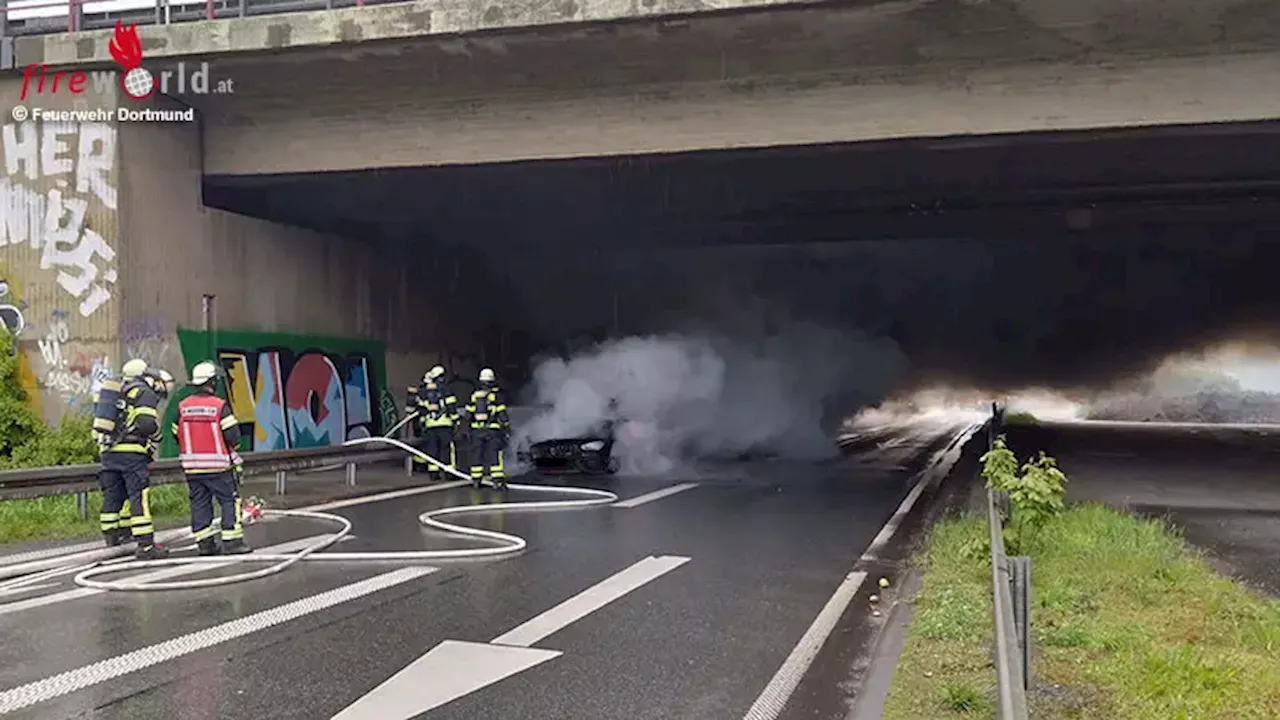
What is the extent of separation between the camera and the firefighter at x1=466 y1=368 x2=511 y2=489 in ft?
53.0


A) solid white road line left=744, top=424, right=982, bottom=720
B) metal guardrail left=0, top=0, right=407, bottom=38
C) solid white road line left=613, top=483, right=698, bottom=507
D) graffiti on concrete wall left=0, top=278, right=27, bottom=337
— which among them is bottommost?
solid white road line left=744, top=424, right=982, bottom=720

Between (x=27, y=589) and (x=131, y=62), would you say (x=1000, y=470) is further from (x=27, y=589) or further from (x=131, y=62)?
(x=131, y=62)

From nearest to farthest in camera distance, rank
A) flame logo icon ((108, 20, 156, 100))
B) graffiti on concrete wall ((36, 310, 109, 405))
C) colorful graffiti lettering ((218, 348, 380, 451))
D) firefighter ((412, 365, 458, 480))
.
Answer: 1. flame logo icon ((108, 20, 156, 100))
2. graffiti on concrete wall ((36, 310, 109, 405))
3. colorful graffiti lettering ((218, 348, 380, 451))
4. firefighter ((412, 365, 458, 480))

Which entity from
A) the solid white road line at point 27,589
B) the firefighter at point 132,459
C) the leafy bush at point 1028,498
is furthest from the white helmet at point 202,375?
the leafy bush at point 1028,498

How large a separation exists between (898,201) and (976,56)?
5.72m

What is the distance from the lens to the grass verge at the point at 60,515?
10.9 meters

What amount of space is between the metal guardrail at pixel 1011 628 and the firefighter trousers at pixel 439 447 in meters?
11.8

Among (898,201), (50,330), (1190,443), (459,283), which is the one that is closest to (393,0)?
(50,330)

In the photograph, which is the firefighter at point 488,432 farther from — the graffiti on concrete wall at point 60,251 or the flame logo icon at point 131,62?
the flame logo icon at point 131,62

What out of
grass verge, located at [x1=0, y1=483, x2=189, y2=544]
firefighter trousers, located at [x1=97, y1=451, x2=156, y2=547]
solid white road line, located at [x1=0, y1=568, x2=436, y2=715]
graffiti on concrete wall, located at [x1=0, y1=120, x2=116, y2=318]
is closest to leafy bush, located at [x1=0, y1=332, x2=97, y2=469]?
graffiti on concrete wall, located at [x1=0, y1=120, x2=116, y2=318]

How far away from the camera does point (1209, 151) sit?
52.0 feet

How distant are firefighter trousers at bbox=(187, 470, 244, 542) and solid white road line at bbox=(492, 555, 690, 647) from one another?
143 inches

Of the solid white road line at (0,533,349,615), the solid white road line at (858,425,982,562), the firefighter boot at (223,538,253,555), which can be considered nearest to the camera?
the solid white road line at (0,533,349,615)

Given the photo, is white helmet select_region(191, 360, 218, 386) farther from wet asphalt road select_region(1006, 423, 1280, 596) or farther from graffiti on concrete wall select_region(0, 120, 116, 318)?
wet asphalt road select_region(1006, 423, 1280, 596)
